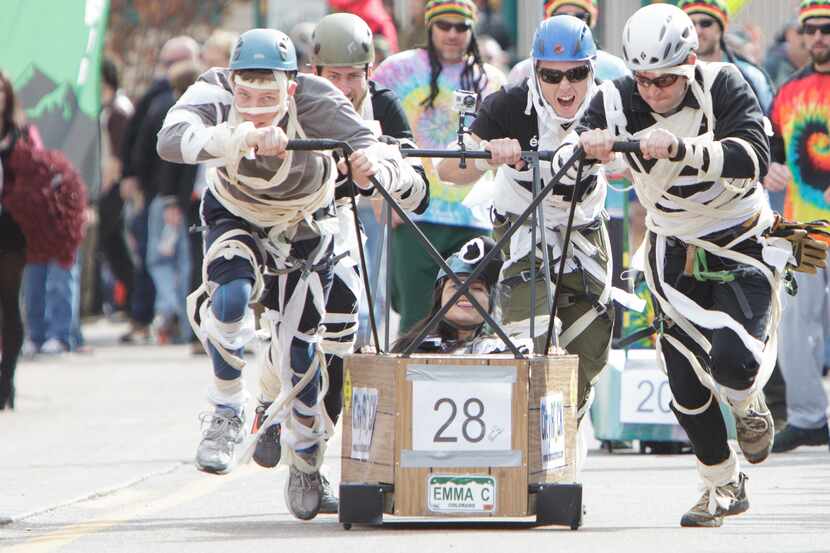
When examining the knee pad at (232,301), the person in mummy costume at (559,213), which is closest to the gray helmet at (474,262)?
the person in mummy costume at (559,213)

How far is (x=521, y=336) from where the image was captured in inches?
379

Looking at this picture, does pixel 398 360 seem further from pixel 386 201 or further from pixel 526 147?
pixel 526 147

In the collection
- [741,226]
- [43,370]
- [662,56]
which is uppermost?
[662,56]

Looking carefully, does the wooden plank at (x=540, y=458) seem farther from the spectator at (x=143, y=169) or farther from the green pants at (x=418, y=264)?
the spectator at (x=143, y=169)

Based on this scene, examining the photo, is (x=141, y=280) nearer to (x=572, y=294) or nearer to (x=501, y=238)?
(x=572, y=294)

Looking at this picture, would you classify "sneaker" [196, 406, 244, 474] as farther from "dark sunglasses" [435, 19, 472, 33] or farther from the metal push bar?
"dark sunglasses" [435, 19, 472, 33]

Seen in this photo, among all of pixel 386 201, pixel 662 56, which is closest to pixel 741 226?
pixel 662 56

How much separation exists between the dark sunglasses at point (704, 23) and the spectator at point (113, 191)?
391 inches

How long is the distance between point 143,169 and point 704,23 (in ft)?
28.2

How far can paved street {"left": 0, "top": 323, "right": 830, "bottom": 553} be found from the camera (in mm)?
8391

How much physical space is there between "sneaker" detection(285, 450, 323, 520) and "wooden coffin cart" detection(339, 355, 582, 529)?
68 cm

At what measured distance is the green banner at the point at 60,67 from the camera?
626 inches

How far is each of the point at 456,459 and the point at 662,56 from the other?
1.72 metres

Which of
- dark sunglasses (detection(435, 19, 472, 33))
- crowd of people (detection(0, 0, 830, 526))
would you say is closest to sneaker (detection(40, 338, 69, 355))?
dark sunglasses (detection(435, 19, 472, 33))
